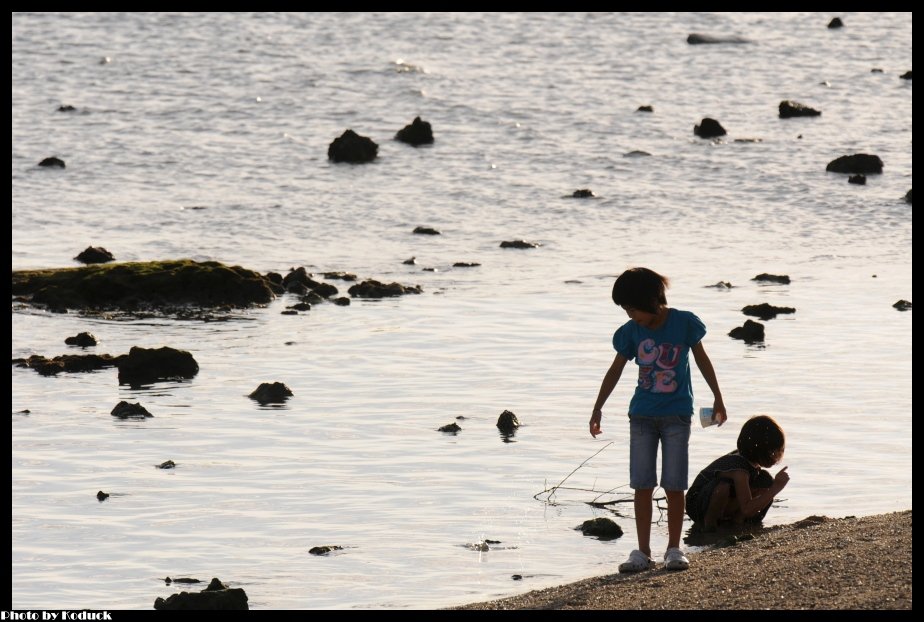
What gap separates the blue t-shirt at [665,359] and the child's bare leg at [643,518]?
521mm

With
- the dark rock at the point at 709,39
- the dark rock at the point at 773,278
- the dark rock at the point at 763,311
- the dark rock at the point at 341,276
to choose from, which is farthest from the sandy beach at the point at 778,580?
the dark rock at the point at 709,39

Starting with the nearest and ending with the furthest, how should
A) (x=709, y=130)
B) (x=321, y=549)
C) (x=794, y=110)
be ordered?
1. (x=321, y=549)
2. (x=709, y=130)
3. (x=794, y=110)

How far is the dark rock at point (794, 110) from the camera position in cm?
4166

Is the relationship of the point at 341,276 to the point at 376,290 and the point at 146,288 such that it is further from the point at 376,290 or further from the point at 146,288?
the point at 146,288

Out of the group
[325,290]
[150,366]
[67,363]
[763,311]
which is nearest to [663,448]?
[150,366]

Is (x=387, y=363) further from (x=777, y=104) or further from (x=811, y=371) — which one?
(x=777, y=104)

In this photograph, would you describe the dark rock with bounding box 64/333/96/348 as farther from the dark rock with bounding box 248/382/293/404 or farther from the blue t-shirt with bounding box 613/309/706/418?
the blue t-shirt with bounding box 613/309/706/418

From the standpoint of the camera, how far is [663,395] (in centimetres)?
914

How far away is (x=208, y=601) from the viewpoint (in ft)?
27.7

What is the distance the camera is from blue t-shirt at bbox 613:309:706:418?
9.07m

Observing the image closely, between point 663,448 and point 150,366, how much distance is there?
7.63 m

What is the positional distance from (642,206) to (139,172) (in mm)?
11319

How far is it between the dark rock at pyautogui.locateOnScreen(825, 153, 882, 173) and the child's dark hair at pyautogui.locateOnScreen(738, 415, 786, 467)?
23.7 meters

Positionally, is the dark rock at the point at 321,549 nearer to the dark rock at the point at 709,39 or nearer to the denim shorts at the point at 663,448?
the denim shorts at the point at 663,448
